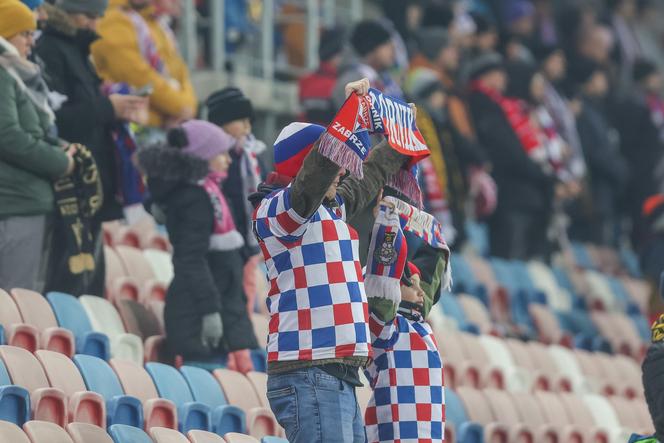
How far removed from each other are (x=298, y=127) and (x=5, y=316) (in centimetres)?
168

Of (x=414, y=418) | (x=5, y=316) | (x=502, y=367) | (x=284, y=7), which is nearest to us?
(x=414, y=418)

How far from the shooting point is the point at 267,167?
30.5 ft

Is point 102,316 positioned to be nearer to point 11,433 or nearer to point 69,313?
point 69,313

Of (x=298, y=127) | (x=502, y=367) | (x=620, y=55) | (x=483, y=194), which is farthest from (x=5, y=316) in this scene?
(x=620, y=55)

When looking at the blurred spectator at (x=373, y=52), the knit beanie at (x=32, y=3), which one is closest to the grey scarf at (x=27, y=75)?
the knit beanie at (x=32, y=3)

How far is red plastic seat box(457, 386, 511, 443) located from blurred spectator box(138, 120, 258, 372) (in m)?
1.38

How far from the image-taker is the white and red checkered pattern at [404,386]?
6.16 m

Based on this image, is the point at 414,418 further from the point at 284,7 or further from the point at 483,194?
the point at 284,7

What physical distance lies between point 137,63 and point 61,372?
3119mm

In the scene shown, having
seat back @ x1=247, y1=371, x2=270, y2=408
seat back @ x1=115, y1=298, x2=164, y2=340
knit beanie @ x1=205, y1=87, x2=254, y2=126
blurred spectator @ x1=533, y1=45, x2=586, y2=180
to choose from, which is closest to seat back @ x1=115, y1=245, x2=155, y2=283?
seat back @ x1=115, y1=298, x2=164, y2=340

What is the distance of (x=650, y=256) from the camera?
485 inches

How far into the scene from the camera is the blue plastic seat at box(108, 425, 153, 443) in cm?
595

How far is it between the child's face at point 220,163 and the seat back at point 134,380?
1.06m

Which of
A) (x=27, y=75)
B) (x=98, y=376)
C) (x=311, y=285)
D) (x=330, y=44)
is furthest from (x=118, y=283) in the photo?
(x=330, y=44)
